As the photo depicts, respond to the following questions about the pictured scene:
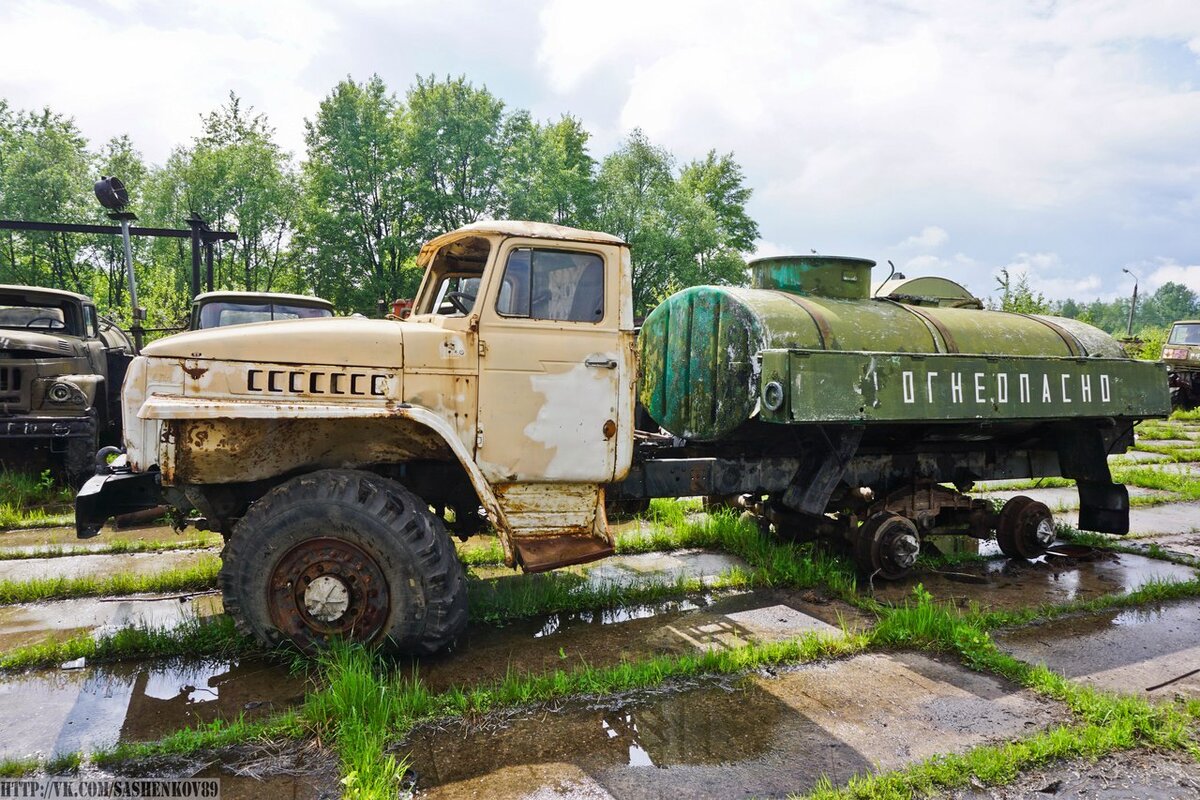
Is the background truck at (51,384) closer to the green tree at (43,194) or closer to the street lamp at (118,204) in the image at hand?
the street lamp at (118,204)

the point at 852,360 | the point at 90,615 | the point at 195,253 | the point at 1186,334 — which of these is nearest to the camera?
the point at 90,615

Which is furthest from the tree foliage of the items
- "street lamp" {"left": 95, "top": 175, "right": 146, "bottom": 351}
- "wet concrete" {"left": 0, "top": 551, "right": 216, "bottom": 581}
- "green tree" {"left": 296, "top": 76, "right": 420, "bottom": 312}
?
"wet concrete" {"left": 0, "top": 551, "right": 216, "bottom": 581}

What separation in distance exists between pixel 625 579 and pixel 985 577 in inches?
110

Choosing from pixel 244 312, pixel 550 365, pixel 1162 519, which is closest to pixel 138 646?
pixel 550 365

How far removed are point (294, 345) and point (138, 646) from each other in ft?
6.14

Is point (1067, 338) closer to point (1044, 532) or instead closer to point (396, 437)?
point (1044, 532)

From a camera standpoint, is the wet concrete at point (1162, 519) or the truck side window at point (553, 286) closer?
the truck side window at point (553, 286)

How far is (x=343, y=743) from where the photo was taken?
3.03 meters

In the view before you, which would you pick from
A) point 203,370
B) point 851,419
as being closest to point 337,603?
point 203,370

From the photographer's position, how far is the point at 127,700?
3.51 meters

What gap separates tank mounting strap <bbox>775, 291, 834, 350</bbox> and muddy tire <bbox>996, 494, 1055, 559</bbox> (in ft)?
7.59

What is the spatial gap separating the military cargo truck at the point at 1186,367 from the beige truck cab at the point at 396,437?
20.5 metres

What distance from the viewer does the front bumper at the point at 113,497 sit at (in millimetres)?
4031

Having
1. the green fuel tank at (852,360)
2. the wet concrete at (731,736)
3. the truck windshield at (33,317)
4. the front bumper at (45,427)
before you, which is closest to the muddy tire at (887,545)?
the green fuel tank at (852,360)
